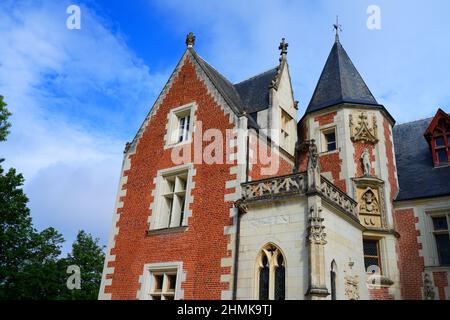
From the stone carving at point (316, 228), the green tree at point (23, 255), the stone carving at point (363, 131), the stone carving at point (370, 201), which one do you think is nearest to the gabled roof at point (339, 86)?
the stone carving at point (363, 131)

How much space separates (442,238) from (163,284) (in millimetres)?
9366

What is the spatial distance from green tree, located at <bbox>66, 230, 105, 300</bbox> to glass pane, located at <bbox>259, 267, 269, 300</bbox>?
3289 cm

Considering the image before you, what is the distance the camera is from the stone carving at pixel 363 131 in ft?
47.9

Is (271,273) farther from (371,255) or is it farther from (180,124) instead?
(180,124)

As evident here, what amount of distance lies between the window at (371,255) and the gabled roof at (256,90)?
616cm

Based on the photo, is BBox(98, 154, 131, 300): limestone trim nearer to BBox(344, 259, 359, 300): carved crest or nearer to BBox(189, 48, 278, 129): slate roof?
BBox(189, 48, 278, 129): slate roof

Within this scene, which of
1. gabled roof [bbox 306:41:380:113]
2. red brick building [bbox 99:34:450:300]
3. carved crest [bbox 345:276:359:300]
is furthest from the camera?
gabled roof [bbox 306:41:380:113]

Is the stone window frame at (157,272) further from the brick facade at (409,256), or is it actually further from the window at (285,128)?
the brick facade at (409,256)

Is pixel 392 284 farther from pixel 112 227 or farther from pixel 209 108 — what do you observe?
pixel 112 227

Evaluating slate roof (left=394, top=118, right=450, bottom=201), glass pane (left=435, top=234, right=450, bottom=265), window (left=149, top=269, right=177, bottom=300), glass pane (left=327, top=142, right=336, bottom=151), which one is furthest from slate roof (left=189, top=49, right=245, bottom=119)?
glass pane (left=435, top=234, right=450, bottom=265)

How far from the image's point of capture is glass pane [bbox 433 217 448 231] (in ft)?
43.7

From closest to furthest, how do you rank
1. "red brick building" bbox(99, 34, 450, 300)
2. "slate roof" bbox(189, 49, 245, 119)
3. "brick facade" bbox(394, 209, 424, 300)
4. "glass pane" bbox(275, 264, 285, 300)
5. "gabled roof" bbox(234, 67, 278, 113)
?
1. "glass pane" bbox(275, 264, 285, 300)
2. "red brick building" bbox(99, 34, 450, 300)
3. "brick facade" bbox(394, 209, 424, 300)
4. "slate roof" bbox(189, 49, 245, 119)
5. "gabled roof" bbox(234, 67, 278, 113)

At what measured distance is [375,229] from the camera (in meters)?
13.0
